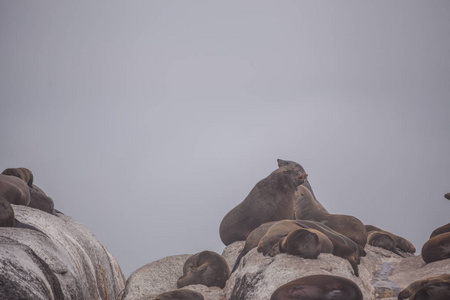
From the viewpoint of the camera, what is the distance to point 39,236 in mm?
4719

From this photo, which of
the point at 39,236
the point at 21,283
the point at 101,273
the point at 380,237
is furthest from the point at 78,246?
the point at 380,237

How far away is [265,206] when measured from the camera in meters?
8.54

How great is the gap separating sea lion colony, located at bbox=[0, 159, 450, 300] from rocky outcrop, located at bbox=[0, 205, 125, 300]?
1.27 feet

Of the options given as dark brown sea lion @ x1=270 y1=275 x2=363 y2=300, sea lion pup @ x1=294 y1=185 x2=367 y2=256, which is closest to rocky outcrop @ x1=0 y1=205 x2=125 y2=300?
dark brown sea lion @ x1=270 y1=275 x2=363 y2=300

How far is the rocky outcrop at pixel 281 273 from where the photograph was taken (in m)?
4.66

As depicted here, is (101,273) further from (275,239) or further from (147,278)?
(275,239)

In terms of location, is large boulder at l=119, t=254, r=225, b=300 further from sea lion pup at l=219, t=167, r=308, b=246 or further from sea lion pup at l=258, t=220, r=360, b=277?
sea lion pup at l=219, t=167, r=308, b=246

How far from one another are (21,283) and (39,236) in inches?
55.7

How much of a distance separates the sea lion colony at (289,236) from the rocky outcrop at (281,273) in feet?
0.70

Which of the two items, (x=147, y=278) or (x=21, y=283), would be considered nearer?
(x=21, y=283)

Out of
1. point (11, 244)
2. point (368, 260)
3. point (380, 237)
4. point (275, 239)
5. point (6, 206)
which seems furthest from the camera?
point (380, 237)

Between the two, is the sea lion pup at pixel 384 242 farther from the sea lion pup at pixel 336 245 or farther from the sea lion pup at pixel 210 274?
the sea lion pup at pixel 210 274

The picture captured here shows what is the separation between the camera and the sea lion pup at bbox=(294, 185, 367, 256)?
7.15 m

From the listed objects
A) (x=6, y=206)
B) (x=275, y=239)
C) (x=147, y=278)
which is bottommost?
(x=147, y=278)
